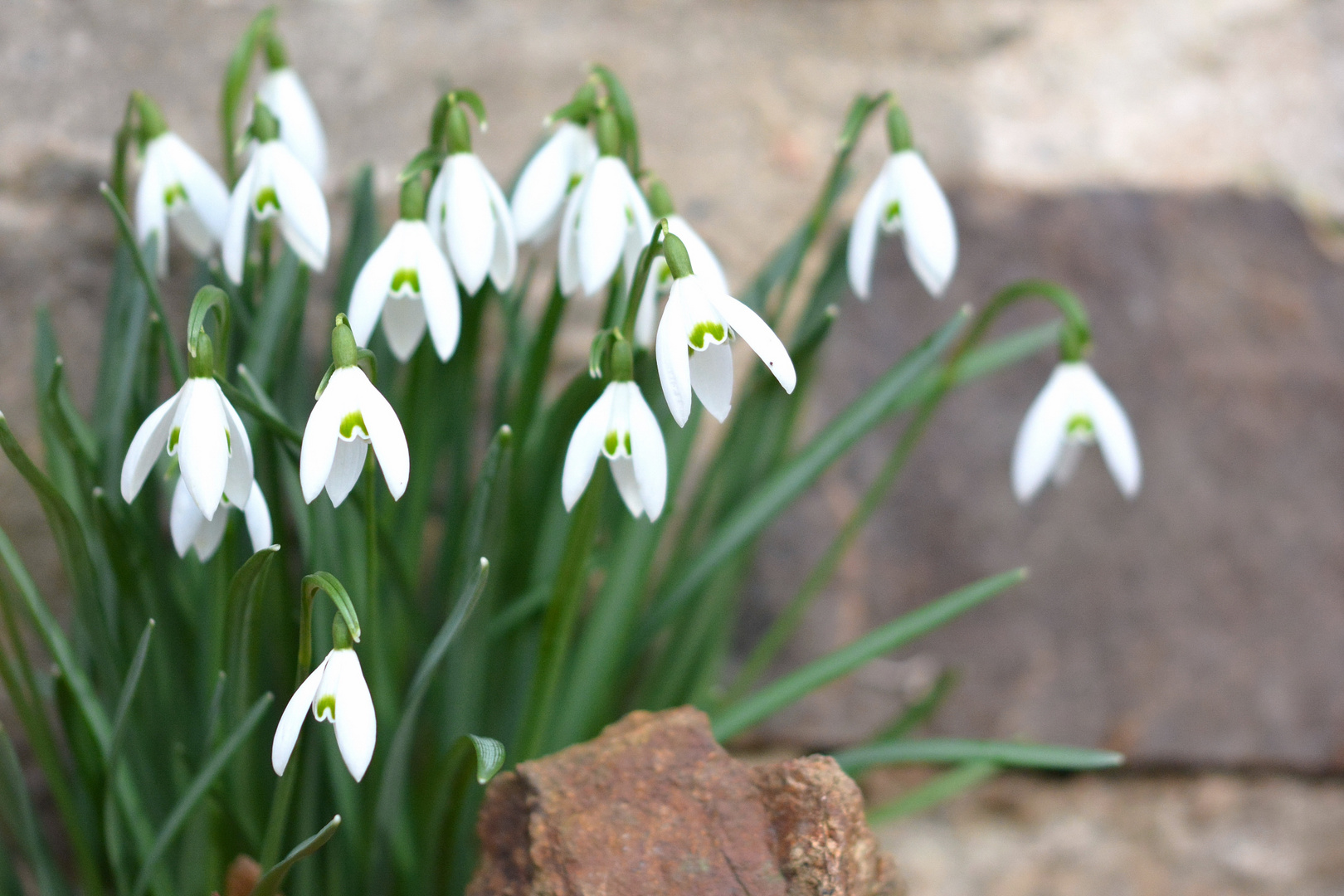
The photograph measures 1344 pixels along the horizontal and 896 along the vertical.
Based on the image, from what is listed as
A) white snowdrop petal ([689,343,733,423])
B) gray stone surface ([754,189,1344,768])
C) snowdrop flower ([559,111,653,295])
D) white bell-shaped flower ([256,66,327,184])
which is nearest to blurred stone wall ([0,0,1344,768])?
gray stone surface ([754,189,1344,768])

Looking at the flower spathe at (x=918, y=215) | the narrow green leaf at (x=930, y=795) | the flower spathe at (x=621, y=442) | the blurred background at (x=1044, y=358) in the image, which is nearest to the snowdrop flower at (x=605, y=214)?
the flower spathe at (x=621, y=442)

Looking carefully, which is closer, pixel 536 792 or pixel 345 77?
pixel 536 792

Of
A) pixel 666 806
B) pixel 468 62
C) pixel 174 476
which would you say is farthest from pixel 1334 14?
pixel 174 476

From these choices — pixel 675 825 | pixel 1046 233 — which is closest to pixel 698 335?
pixel 675 825

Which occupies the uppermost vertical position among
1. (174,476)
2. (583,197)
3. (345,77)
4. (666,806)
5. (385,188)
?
(345,77)

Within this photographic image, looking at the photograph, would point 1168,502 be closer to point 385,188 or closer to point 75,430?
point 385,188

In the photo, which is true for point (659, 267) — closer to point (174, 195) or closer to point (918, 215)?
point (918, 215)
